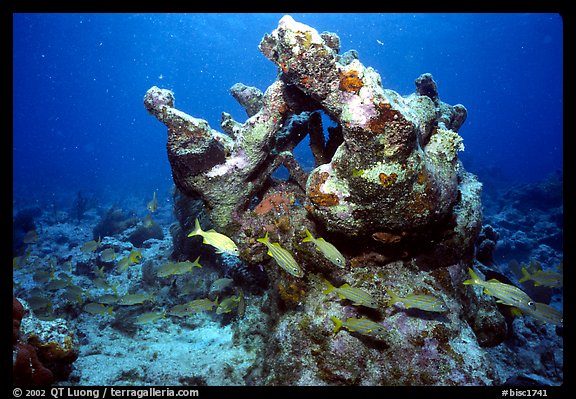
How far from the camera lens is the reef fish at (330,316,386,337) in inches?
141

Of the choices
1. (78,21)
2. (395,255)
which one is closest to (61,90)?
(78,21)

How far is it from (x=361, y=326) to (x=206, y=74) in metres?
146

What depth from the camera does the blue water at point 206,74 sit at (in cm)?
7006

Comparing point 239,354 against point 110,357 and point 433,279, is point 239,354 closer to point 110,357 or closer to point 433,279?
point 110,357

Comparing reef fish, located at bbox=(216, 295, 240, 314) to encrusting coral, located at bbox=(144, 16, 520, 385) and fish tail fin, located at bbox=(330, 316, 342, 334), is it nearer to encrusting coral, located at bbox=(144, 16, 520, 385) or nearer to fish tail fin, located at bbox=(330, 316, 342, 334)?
encrusting coral, located at bbox=(144, 16, 520, 385)

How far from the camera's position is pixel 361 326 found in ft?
11.8

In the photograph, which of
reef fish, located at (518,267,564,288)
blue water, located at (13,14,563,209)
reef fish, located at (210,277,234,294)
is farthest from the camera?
blue water, located at (13,14,563,209)

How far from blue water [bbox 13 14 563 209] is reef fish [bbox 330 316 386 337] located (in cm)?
3488

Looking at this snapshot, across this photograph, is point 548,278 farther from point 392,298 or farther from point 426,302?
point 392,298

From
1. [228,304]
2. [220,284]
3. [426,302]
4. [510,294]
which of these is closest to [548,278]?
[510,294]

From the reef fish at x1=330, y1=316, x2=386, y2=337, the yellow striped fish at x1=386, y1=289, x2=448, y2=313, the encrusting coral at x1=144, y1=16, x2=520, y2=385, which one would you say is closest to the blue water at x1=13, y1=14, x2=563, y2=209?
the encrusting coral at x1=144, y1=16, x2=520, y2=385

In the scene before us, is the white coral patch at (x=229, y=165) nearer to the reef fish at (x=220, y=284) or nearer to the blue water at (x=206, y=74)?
the reef fish at (x=220, y=284)
